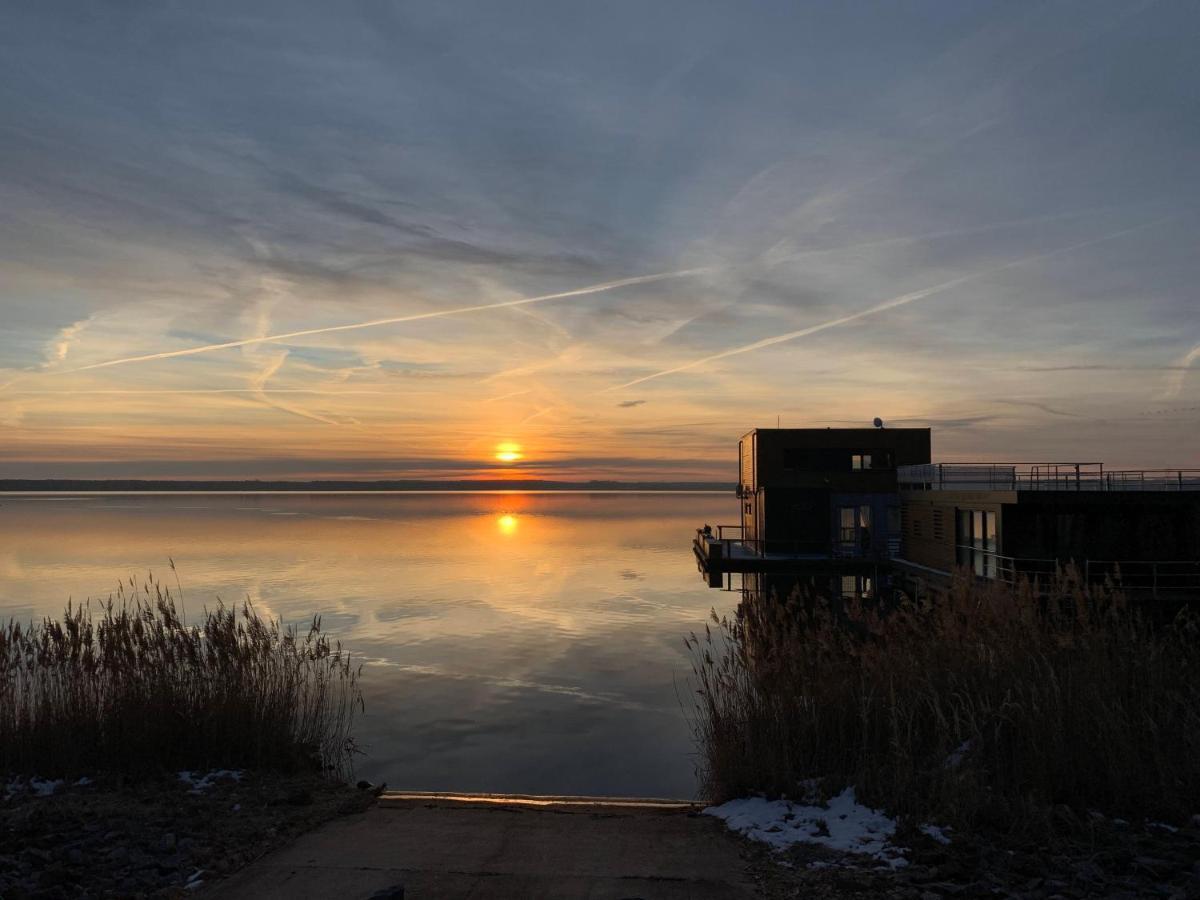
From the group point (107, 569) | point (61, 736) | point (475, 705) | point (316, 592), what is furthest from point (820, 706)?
point (107, 569)

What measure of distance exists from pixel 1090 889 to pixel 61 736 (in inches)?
400

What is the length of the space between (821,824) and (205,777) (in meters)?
6.43

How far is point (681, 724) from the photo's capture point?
17.0 m

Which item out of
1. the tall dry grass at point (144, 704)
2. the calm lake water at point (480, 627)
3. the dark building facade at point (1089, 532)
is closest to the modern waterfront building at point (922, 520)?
the dark building facade at point (1089, 532)

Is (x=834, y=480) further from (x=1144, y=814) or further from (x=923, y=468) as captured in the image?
(x=1144, y=814)

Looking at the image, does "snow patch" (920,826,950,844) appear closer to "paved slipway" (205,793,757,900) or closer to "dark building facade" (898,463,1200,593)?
"paved slipway" (205,793,757,900)

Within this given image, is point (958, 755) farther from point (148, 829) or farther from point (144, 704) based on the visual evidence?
point (144, 704)

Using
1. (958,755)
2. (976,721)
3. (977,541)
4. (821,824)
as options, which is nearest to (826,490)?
(977,541)

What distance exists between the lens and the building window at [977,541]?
2652 cm

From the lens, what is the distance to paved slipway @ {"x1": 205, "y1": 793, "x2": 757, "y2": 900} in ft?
20.3

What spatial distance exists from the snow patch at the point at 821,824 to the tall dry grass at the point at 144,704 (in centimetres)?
544

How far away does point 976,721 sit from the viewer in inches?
339

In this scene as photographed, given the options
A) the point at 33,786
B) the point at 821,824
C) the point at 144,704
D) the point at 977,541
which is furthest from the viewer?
the point at 977,541

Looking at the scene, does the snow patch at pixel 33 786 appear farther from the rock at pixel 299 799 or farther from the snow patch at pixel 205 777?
the rock at pixel 299 799
